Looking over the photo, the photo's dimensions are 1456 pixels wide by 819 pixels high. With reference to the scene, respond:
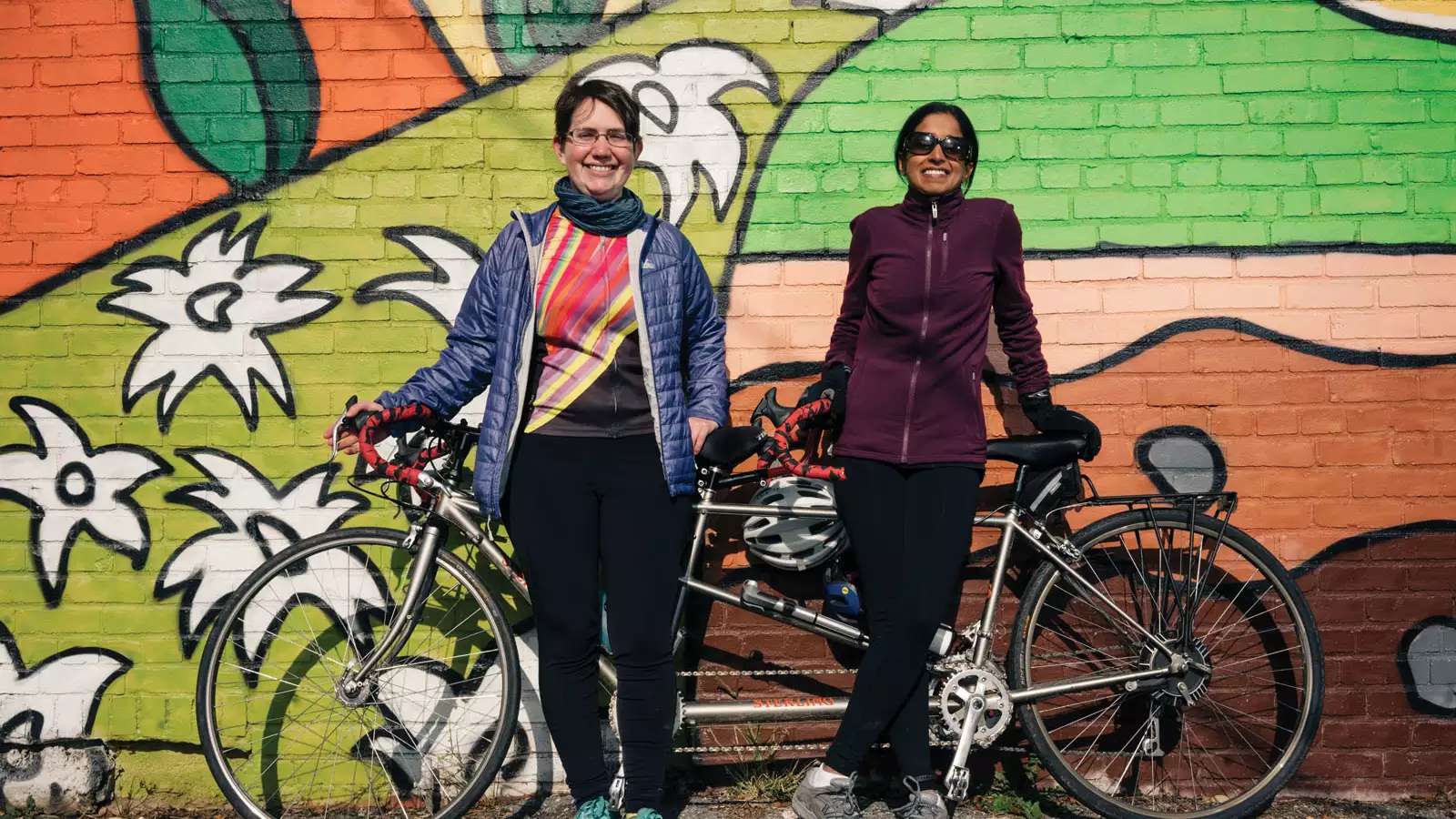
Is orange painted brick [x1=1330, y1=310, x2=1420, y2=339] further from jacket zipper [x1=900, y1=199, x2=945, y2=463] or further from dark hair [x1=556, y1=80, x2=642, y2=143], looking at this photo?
dark hair [x1=556, y1=80, x2=642, y2=143]

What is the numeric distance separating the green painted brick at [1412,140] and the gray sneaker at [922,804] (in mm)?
2741

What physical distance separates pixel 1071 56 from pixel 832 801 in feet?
8.79

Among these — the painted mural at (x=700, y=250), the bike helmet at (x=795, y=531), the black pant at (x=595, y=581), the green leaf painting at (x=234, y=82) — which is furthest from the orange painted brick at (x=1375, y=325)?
the green leaf painting at (x=234, y=82)

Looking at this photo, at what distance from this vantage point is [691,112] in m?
3.90

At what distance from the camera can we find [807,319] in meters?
3.89

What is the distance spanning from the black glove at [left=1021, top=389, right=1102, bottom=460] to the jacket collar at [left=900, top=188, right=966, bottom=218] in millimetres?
666

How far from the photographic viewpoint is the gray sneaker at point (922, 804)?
130 inches

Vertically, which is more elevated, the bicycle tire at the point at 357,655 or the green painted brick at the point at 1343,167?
the green painted brick at the point at 1343,167

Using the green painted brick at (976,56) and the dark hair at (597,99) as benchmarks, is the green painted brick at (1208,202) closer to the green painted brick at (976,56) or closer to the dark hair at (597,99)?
the green painted brick at (976,56)

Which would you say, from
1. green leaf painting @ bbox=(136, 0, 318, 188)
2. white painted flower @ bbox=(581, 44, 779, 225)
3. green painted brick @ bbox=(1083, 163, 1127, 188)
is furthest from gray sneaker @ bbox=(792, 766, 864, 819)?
green leaf painting @ bbox=(136, 0, 318, 188)

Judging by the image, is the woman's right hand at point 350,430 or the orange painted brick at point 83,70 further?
the orange painted brick at point 83,70

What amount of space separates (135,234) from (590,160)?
1.94m

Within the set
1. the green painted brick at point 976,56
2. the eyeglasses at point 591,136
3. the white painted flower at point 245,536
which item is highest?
the green painted brick at point 976,56

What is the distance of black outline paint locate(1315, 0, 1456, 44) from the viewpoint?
3854 mm
